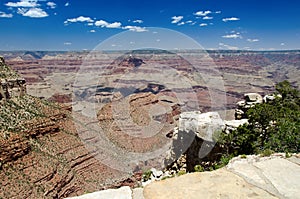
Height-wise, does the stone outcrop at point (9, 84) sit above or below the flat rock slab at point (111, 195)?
below

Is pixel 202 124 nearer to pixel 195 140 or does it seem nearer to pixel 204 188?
pixel 195 140

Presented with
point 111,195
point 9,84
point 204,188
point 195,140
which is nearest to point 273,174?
point 204,188

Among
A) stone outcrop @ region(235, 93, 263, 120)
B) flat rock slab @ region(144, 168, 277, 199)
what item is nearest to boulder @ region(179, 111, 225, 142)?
stone outcrop @ region(235, 93, 263, 120)

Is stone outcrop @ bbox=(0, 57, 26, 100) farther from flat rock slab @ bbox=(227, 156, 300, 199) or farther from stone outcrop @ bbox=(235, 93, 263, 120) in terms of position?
flat rock slab @ bbox=(227, 156, 300, 199)

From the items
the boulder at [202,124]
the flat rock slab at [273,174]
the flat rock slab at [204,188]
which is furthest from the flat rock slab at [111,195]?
the boulder at [202,124]

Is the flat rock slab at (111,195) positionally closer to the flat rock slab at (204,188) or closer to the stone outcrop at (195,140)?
the flat rock slab at (204,188)

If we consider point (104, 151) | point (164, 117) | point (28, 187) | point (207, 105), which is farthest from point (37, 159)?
point (207, 105)
